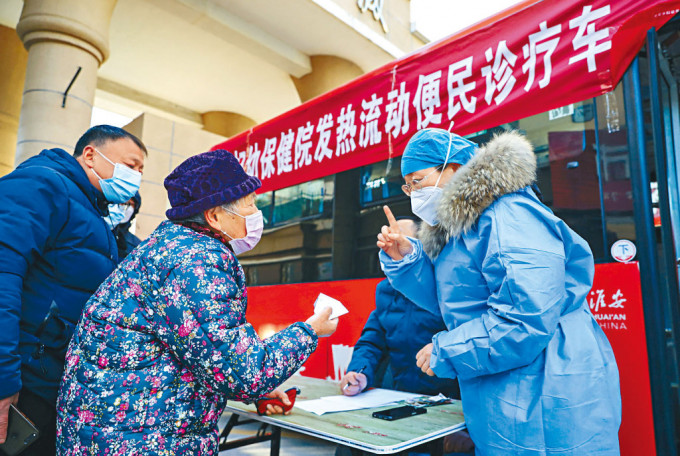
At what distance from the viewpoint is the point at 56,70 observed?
17.0ft

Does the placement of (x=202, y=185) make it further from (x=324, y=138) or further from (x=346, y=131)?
(x=324, y=138)

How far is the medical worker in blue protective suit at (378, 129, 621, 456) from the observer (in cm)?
129

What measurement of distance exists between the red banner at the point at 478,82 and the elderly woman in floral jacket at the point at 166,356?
1.83 meters

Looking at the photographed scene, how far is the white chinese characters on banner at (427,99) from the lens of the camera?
2799 mm

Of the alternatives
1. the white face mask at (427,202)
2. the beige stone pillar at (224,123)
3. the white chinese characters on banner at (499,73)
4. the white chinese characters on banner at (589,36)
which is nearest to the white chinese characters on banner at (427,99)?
the white chinese characters on banner at (499,73)

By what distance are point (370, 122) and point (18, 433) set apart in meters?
2.64

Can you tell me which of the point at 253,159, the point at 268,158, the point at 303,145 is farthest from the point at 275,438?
the point at 253,159

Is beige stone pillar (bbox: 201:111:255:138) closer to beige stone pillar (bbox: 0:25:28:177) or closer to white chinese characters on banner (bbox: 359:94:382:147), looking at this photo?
beige stone pillar (bbox: 0:25:28:177)

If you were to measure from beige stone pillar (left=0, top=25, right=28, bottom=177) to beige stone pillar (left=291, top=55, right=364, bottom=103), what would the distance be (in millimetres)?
4917

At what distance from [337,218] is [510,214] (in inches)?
88.0

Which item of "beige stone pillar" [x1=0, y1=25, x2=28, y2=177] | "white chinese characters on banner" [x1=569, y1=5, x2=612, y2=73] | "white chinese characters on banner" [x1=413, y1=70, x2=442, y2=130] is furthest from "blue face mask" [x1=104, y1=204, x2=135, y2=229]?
"beige stone pillar" [x1=0, y1=25, x2=28, y2=177]

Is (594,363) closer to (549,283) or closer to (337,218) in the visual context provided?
(549,283)

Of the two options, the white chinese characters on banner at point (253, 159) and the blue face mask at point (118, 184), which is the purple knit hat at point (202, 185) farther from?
the white chinese characters on banner at point (253, 159)

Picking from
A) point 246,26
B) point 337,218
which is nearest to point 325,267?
point 337,218
